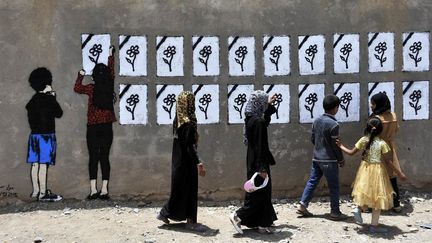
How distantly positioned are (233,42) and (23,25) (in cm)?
272

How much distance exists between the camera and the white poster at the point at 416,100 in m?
7.00

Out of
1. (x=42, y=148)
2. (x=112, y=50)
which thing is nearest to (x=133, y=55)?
(x=112, y=50)

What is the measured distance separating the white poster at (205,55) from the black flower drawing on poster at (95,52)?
4.03 feet

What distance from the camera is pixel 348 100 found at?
6918mm

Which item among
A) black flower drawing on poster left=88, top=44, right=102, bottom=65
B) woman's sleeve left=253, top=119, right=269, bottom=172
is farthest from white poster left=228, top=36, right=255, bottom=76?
black flower drawing on poster left=88, top=44, right=102, bottom=65

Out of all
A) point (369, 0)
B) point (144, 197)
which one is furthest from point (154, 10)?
point (369, 0)

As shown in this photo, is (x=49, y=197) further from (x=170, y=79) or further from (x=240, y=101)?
(x=240, y=101)

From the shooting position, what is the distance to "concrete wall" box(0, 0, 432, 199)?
6516mm

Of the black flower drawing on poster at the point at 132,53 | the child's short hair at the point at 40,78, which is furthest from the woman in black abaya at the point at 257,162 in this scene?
the child's short hair at the point at 40,78

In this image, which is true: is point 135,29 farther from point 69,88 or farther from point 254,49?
point 254,49

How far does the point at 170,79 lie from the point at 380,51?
2.90m

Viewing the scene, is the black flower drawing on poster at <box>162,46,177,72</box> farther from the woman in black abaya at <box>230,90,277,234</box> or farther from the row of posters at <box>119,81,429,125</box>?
the woman in black abaya at <box>230,90,277,234</box>

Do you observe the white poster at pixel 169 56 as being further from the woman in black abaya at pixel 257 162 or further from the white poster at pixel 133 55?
the woman in black abaya at pixel 257 162

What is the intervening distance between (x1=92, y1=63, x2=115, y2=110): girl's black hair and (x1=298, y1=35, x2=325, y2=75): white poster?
2556 millimetres
